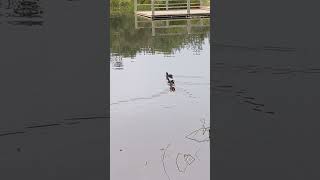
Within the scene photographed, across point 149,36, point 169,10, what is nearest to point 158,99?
point 149,36

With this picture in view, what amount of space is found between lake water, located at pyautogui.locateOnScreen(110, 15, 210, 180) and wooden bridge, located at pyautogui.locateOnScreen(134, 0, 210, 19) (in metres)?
0.11

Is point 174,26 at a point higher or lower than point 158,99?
higher

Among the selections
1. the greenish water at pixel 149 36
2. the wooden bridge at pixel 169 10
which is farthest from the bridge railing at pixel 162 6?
the greenish water at pixel 149 36

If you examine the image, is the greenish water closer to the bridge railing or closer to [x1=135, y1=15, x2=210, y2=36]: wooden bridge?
[x1=135, y1=15, x2=210, y2=36]: wooden bridge

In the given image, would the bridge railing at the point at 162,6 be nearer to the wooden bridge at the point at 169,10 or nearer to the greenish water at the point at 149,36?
the wooden bridge at the point at 169,10

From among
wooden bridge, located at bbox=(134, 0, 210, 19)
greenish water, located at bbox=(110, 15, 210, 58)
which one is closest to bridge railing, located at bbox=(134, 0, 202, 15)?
wooden bridge, located at bbox=(134, 0, 210, 19)

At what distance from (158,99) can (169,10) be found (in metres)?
0.74

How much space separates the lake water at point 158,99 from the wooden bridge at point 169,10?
4.3 inches

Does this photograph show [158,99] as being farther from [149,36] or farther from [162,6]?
[162,6]

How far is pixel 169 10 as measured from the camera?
2.72m
